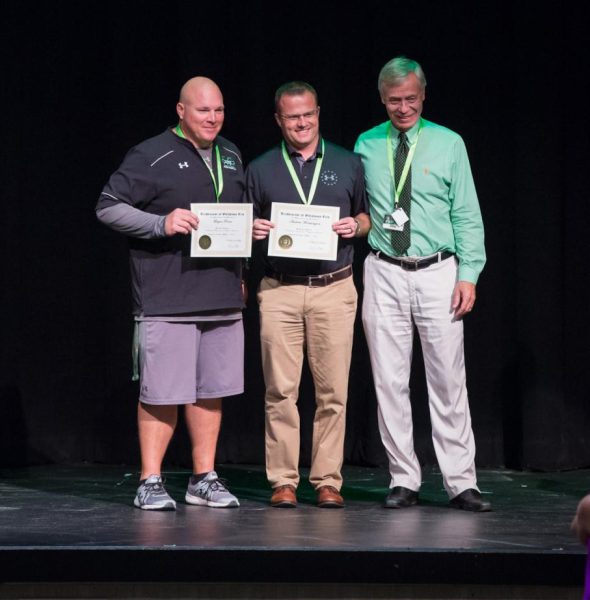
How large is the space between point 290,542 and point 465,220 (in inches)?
52.9

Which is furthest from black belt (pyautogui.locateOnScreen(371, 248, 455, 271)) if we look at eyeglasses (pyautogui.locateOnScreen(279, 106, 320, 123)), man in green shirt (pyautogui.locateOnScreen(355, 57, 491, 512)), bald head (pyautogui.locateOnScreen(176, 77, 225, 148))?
bald head (pyautogui.locateOnScreen(176, 77, 225, 148))

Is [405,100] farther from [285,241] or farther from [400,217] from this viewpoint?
[285,241]

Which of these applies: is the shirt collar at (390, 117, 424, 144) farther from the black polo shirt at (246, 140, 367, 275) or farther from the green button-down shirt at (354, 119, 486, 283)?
the black polo shirt at (246, 140, 367, 275)

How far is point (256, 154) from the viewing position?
19.1 ft

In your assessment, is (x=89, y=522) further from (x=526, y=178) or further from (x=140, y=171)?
(x=526, y=178)

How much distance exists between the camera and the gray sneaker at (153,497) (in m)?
4.43

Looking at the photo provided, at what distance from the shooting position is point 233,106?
19.1 ft

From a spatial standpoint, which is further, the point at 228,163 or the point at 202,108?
the point at 228,163

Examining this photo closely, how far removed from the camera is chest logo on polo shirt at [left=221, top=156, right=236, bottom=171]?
14.8 ft

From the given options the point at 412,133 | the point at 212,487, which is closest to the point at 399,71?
the point at 412,133

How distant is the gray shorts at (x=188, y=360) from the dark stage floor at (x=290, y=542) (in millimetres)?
411

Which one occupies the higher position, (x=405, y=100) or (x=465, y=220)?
(x=405, y=100)

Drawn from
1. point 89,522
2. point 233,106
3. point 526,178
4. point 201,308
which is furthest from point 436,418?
point 233,106

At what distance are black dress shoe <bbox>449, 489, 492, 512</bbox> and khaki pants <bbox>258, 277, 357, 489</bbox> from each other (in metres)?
0.43
